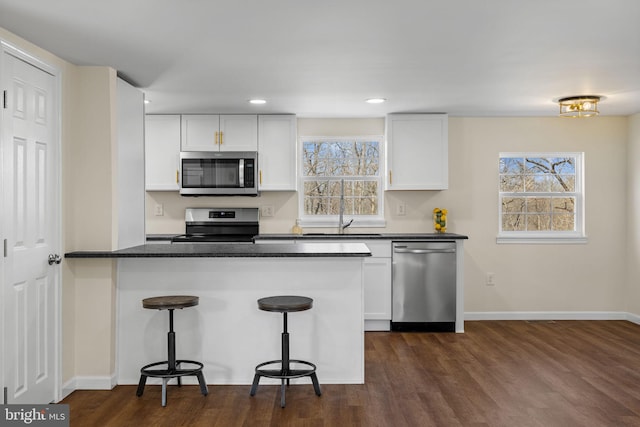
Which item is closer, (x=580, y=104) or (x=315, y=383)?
(x=315, y=383)

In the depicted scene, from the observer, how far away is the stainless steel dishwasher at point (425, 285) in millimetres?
5430

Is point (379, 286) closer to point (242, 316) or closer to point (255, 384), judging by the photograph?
point (242, 316)

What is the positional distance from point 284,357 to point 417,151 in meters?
2.90

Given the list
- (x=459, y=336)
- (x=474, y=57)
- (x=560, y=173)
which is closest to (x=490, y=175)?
(x=560, y=173)

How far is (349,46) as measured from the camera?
3316mm

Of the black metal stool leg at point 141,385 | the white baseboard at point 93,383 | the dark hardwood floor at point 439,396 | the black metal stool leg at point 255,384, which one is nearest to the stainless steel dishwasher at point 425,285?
the dark hardwood floor at point 439,396

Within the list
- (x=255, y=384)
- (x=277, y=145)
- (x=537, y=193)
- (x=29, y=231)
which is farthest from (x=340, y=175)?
(x=29, y=231)

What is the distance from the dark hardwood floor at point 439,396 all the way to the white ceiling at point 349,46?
2173 millimetres

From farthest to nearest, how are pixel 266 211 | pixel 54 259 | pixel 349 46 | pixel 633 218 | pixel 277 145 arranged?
pixel 266 211, pixel 633 218, pixel 277 145, pixel 54 259, pixel 349 46

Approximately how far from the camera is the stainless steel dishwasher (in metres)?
5.43

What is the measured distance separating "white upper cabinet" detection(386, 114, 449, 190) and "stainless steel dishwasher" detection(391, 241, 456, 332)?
67cm

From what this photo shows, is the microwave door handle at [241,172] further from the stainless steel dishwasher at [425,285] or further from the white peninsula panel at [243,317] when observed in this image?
the white peninsula panel at [243,317]

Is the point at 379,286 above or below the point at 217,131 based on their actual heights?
below

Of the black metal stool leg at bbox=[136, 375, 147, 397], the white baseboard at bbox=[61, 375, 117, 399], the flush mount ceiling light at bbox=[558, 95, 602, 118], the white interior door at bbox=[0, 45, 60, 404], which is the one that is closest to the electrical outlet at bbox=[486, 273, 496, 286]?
the flush mount ceiling light at bbox=[558, 95, 602, 118]
